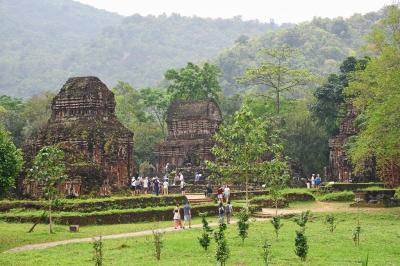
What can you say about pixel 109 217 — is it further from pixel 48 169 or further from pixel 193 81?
pixel 193 81

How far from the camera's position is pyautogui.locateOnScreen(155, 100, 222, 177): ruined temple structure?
58.2 meters

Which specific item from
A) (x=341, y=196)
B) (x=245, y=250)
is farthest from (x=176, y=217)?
(x=341, y=196)

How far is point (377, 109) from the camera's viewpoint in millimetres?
33062

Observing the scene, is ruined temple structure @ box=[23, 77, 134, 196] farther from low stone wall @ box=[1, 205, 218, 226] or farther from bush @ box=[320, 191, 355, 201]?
bush @ box=[320, 191, 355, 201]

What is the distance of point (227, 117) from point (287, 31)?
8702 centimetres

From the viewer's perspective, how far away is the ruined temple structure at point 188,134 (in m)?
58.2

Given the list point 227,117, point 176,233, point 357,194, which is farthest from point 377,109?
point 227,117

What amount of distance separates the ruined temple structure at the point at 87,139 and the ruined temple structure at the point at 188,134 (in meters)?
18.0

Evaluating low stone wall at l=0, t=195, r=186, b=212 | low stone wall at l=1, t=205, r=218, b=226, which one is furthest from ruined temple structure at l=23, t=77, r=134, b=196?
low stone wall at l=1, t=205, r=218, b=226

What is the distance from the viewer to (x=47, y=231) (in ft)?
85.1

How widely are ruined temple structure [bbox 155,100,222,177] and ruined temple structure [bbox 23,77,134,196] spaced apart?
18.0 metres

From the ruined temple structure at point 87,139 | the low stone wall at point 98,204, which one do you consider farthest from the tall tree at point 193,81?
the low stone wall at point 98,204

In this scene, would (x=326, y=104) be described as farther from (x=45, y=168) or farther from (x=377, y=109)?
(x=45, y=168)

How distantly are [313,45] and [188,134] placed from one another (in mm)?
88311
